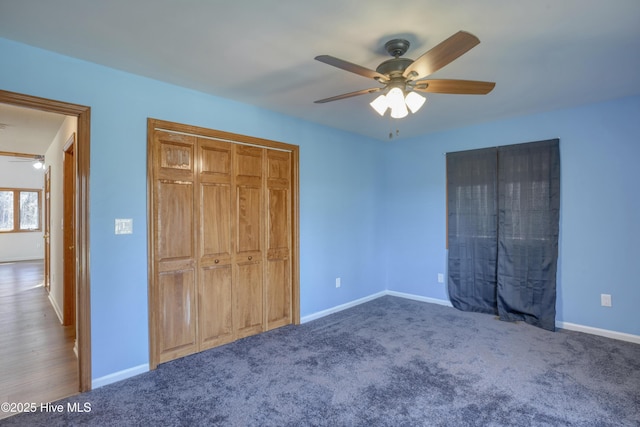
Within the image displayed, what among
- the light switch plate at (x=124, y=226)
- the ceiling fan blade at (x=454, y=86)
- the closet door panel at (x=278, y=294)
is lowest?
the closet door panel at (x=278, y=294)

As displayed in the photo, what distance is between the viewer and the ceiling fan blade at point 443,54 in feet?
5.02

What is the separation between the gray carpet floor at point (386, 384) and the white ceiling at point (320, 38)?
94.4 inches

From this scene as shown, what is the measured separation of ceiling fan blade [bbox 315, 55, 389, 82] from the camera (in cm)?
173

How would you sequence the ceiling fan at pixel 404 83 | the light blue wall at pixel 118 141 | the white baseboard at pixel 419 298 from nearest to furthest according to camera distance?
the ceiling fan at pixel 404 83
the light blue wall at pixel 118 141
the white baseboard at pixel 419 298

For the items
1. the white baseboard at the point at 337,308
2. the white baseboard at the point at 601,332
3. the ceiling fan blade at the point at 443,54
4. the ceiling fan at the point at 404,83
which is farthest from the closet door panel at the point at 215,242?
the white baseboard at the point at 601,332

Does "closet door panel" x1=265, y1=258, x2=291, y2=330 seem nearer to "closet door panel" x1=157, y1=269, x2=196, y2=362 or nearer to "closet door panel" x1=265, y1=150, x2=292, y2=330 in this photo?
"closet door panel" x1=265, y1=150, x2=292, y2=330

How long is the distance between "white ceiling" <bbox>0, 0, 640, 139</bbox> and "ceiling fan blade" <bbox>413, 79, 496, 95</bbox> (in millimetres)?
290

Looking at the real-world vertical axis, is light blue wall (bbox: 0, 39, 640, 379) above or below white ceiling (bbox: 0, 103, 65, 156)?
below

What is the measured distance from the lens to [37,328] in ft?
11.9

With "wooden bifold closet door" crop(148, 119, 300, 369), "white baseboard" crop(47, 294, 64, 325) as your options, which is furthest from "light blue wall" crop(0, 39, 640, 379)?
"white baseboard" crop(47, 294, 64, 325)

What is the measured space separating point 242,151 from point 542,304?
3701 mm

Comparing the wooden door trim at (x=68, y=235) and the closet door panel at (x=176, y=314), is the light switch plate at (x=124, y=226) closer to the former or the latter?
the closet door panel at (x=176, y=314)

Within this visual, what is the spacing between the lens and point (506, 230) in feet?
12.7

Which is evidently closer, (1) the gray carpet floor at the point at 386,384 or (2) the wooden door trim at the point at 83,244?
(1) the gray carpet floor at the point at 386,384
